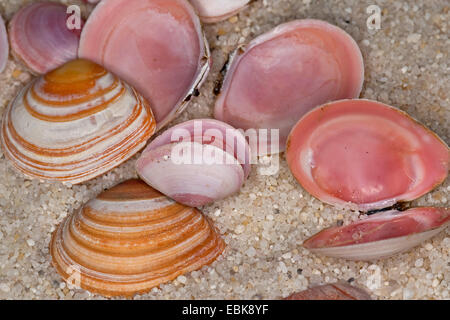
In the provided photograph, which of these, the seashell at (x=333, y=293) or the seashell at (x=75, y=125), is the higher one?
the seashell at (x=75, y=125)

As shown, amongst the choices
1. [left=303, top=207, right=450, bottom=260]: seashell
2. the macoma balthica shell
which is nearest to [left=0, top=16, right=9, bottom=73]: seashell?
the macoma balthica shell

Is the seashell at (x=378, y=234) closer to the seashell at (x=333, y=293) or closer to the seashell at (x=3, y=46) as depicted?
the seashell at (x=333, y=293)

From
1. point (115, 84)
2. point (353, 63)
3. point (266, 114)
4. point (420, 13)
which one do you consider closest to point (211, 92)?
point (266, 114)

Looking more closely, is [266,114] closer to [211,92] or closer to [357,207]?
[211,92]

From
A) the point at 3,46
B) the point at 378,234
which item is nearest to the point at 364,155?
the point at 378,234

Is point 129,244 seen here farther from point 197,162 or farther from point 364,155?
point 364,155

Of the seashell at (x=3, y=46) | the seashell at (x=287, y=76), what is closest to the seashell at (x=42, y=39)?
the seashell at (x=3, y=46)
